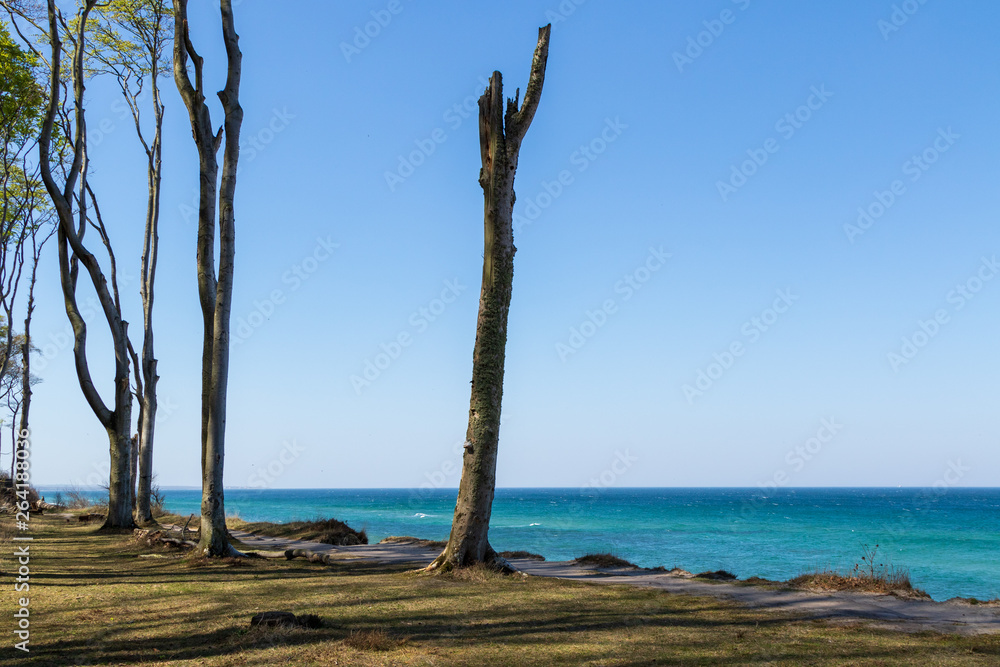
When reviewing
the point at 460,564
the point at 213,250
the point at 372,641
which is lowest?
the point at 460,564

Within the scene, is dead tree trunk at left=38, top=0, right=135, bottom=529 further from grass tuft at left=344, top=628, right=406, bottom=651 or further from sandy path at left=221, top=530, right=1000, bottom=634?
grass tuft at left=344, top=628, right=406, bottom=651

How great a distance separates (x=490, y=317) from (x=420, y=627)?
14.4 ft

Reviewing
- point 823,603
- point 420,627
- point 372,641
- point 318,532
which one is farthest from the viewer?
point 318,532

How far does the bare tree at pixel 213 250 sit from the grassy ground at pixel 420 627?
1456mm

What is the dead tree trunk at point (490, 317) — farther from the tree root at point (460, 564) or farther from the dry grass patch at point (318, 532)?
the dry grass patch at point (318, 532)

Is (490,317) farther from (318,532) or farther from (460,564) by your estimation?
(318,532)

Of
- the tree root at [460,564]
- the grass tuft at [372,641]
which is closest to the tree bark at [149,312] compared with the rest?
the tree root at [460,564]

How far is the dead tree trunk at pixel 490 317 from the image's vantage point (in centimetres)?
897

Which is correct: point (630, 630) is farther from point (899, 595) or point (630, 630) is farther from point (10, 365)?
point (10, 365)

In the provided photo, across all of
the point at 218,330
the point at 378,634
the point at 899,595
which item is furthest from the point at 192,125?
the point at 899,595

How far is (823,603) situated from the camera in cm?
725

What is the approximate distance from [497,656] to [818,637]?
2.64 m

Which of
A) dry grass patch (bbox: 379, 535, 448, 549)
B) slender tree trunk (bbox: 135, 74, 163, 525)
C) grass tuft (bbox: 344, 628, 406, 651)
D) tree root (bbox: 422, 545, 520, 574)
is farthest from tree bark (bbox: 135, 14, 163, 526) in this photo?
grass tuft (bbox: 344, 628, 406, 651)

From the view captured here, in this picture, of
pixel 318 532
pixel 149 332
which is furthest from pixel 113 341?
pixel 318 532
